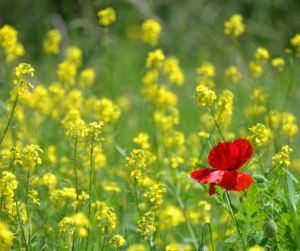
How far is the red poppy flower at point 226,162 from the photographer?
1.17 m

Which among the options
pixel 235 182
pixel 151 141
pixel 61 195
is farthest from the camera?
pixel 151 141

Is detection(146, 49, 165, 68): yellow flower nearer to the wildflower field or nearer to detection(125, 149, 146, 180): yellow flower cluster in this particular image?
the wildflower field

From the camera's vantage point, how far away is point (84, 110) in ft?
10.4

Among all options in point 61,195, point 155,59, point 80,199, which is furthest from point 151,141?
point 80,199

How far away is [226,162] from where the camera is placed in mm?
1225

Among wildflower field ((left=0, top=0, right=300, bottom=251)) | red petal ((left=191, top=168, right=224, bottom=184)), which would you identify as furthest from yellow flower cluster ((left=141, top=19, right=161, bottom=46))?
red petal ((left=191, top=168, right=224, bottom=184))

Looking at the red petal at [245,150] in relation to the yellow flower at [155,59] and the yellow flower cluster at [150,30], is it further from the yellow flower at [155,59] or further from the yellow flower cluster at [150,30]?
the yellow flower cluster at [150,30]

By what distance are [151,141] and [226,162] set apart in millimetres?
1639

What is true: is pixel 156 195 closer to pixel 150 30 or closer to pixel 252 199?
pixel 252 199

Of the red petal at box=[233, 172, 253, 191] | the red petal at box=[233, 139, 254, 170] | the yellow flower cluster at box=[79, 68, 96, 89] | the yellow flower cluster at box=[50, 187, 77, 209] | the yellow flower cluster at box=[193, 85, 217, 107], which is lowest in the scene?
the red petal at box=[233, 172, 253, 191]

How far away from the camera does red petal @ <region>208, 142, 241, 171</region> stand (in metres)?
1.22

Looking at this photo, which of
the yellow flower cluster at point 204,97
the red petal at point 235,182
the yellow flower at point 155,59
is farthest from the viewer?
the yellow flower at point 155,59

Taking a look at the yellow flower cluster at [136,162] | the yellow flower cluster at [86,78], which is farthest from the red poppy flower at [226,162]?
the yellow flower cluster at [86,78]

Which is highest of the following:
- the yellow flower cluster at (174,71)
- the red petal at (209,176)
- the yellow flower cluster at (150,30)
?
the yellow flower cluster at (150,30)
